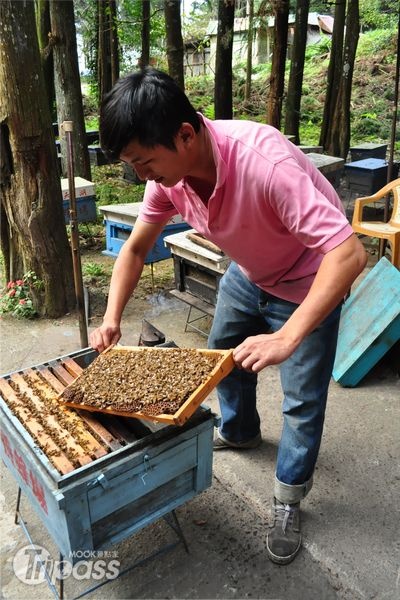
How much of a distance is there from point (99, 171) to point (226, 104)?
4285mm

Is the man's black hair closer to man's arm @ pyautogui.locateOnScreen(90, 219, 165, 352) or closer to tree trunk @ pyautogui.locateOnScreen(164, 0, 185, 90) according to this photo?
man's arm @ pyautogui.locateOnScreen(90, 219, 165, 352)

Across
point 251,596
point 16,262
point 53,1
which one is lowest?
point 251,596

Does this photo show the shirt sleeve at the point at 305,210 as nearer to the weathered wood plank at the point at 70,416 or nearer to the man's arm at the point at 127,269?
the man's arm at the point at 127,269

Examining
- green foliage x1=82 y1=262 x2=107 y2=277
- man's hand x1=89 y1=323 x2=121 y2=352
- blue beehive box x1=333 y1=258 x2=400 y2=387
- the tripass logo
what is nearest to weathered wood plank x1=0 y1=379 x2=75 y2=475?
man's hand x1=89 y1=323 x2=121 y2=352

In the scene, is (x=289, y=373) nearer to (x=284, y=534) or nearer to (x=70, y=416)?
(x=284, y=534)

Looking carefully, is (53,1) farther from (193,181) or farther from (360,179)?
(193,181)

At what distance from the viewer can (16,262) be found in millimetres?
4883

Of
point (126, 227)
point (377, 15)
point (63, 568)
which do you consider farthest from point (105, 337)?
point (377, 15)

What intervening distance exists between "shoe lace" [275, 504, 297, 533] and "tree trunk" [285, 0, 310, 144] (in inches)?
366

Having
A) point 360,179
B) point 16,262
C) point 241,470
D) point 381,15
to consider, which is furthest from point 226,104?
point 381,15

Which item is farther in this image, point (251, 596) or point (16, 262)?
point (16, 262)

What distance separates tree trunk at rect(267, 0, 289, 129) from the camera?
23.8 ft

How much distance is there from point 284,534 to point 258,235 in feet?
4.79

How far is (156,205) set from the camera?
2320mm
